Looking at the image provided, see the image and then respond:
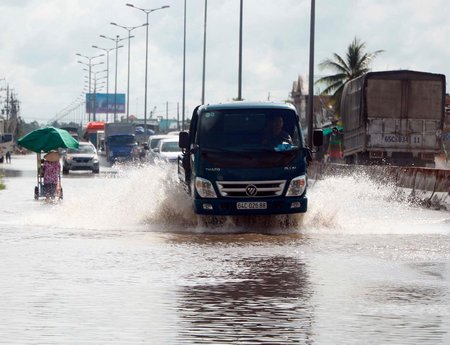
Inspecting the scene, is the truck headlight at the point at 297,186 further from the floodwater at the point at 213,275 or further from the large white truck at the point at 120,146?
the large white truck at the point at 120,146

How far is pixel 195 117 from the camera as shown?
72.7 ft

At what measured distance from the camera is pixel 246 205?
20547mm

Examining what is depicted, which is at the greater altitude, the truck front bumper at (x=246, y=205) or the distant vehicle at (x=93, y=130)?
the distant vehicle at (x=93, y=130)

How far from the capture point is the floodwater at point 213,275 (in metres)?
9.90

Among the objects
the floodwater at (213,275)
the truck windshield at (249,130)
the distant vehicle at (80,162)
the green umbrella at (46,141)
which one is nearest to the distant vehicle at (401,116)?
the green umbrella at (46,141)

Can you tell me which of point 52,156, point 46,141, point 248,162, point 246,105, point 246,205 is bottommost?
point 246,205

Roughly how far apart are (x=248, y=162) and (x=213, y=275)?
6.50 meters

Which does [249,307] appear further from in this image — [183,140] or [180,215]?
[180,215]

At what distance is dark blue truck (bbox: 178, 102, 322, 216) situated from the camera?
20438 mm

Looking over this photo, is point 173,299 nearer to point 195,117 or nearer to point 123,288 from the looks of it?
point 123,288

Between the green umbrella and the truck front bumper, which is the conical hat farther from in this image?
the truck front bumper

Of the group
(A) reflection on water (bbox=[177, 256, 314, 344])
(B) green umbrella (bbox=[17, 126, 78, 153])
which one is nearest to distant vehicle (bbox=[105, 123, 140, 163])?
(B) green umbrella (bbox=[17, 126, 78, 153])

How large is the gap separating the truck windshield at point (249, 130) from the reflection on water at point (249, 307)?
578 centimetres

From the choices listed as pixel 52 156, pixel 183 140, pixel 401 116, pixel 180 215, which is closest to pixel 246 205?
pixel 183 140
